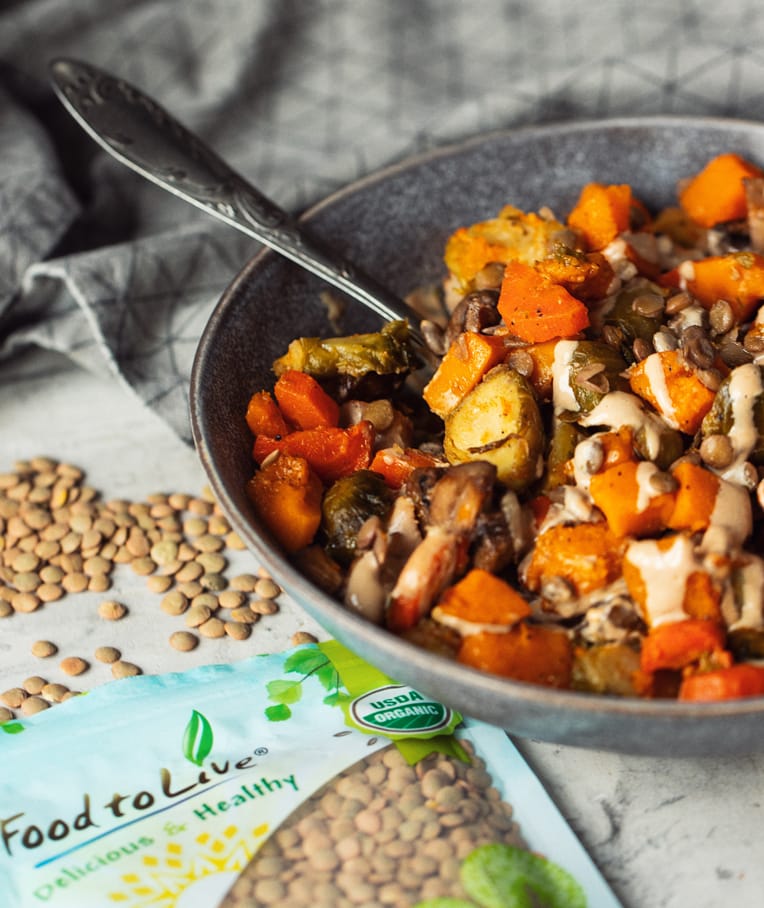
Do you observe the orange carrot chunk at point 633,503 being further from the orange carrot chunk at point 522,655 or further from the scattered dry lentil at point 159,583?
the scattered dry lentil at point 159,583

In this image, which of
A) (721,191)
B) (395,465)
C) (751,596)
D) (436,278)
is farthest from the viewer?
(436,278)

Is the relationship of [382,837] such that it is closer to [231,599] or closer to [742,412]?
[231,599]

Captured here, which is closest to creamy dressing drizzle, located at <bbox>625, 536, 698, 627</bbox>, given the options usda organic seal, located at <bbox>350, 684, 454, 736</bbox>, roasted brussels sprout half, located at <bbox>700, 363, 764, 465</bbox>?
roasted brussels sprout half, located at <bbox>700, 363, 764, 465</bbox>

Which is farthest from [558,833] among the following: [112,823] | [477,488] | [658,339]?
[658,339]

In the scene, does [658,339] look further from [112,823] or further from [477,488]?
[112,823]

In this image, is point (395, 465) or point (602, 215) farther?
point (602, 215)

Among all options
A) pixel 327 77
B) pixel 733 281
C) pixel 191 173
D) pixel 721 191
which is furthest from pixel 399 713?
pixel 327 77
